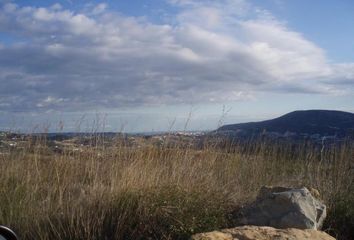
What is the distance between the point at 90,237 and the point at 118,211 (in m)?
0.55

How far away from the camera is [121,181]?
7.70 metres

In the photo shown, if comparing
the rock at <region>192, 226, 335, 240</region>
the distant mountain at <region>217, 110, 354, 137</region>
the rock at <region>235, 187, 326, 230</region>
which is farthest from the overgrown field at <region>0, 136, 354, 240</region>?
the distant mountain at <region>217, 110, 354, 137</region>

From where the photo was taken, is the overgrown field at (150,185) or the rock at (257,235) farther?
the overgrown field at (150,185)

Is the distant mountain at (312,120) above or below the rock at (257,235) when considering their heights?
above

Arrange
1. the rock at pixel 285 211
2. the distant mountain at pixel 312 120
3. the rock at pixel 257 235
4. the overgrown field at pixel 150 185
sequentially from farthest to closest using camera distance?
the distant mountain at pixel 312 120, the rock at pixel 285 211, the overgrown field at pixel 150 185, the rock at pixel 257 235

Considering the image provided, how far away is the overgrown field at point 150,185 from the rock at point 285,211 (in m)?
0.34

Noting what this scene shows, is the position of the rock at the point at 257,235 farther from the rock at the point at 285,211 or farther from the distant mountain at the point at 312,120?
the distant mountain at the point at 312,120

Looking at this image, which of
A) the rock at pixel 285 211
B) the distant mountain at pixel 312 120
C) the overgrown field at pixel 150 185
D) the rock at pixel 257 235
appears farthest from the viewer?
the distant mountain at pixel 312 120

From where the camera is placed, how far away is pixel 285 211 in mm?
7316

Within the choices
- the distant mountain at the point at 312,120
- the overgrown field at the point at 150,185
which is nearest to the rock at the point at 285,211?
the overgrown field at the point at 150,185

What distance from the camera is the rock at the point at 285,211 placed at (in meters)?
7.14

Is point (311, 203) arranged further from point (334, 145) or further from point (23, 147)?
point (23, 147)

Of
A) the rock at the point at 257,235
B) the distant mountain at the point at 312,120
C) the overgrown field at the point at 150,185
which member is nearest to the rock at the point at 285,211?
the overgrown field at the point at 150,185

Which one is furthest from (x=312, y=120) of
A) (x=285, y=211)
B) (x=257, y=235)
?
(x=257, y=235)
